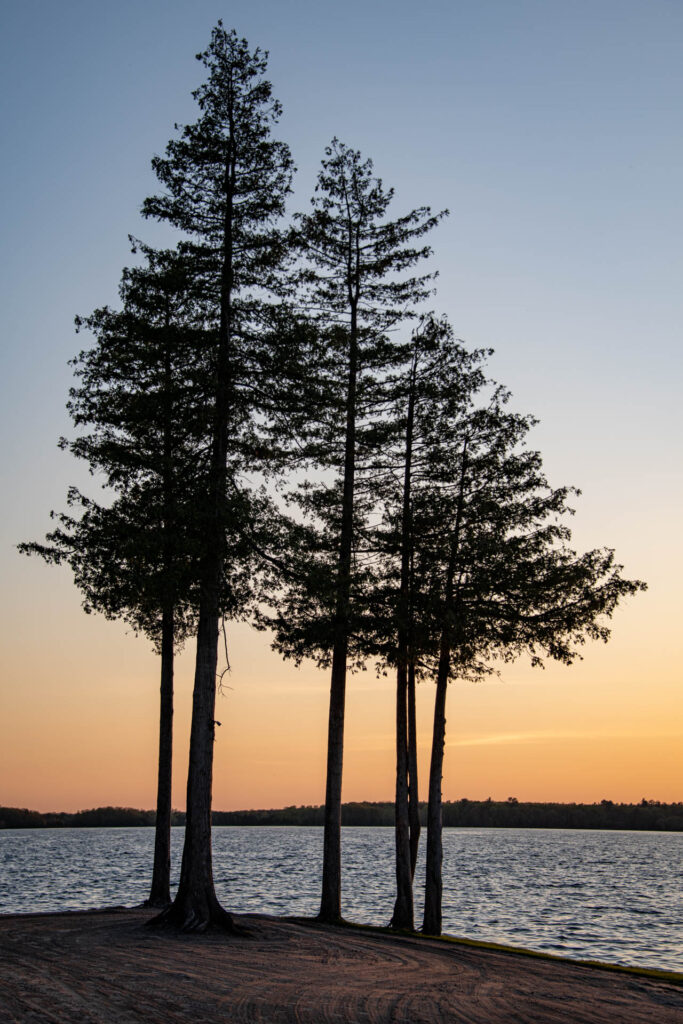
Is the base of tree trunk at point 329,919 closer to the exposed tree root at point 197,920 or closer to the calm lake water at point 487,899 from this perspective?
the exposed tree root at point 197,920

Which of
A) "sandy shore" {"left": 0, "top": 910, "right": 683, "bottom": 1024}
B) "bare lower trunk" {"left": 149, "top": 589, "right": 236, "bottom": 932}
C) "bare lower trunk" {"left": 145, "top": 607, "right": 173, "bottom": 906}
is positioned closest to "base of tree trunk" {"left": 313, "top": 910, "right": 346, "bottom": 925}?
"sandy shore" {"left": 0, "top": 910, "right": 683, "bottom": 1024}

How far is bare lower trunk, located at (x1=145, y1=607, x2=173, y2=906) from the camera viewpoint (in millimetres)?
21188

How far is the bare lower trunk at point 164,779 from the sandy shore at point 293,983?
352 cm

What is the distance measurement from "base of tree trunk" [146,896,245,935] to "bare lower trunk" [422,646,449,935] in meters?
5.22

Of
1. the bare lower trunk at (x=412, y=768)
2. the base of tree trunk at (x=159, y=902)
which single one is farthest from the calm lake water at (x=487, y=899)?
the base of tree trunk at (x=159, y=902)

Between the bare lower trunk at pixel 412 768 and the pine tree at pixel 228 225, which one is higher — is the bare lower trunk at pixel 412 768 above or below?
below

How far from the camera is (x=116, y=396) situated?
→ 2125cm

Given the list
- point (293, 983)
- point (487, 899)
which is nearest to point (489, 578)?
point (293, 983)

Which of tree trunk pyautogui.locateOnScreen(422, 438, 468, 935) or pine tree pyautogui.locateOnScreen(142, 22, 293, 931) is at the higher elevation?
pine tree pyautogui.locateOnScreen(142, 22, 293, 931)

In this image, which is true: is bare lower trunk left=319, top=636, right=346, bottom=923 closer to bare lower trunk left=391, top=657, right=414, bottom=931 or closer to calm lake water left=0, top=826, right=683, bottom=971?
bare lower trunk left=391, top=657, right=414, bottom=931

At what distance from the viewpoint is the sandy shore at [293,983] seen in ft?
33.2

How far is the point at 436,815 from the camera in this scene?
20859mm

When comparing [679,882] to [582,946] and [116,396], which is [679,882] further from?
[116,396]

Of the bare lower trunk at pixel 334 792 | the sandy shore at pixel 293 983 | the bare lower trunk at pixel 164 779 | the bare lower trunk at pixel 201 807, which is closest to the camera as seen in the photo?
the sandy shore at pixel 293 983
